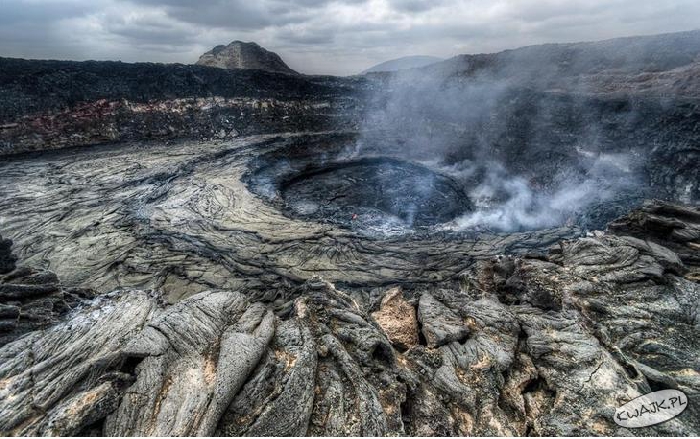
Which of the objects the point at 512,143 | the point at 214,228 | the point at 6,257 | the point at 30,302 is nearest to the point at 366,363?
the point at 30,302

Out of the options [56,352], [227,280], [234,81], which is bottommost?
[227,280]

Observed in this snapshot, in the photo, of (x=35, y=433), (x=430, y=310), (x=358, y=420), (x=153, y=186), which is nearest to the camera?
(x=35, y=433)

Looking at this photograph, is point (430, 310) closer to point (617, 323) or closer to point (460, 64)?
point (617, 323)

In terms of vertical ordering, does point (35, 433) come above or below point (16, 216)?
above

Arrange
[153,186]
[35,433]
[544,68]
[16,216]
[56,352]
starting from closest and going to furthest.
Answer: [35,433] → [56,352] → [16,216] → [153,186] → [544,68]

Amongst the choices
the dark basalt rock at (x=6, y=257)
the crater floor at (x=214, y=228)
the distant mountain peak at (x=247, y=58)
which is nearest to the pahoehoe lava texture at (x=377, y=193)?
the crater floor at (x=214, y=228)

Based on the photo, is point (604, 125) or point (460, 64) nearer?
point (604, 125)

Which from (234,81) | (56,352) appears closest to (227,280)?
(56,352)
